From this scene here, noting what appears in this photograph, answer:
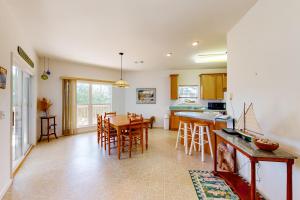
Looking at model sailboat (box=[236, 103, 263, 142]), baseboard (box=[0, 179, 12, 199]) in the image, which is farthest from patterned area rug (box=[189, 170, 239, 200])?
baseboard (box=[0, 179, 12, 199])

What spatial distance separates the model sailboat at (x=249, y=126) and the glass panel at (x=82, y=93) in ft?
16.8

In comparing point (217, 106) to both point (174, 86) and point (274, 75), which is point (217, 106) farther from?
point (274, 75)

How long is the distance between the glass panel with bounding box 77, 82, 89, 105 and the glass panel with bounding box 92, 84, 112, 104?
27 cm

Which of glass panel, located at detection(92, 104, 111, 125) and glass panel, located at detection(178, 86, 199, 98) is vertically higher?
glass panel, located at detection(178, 86, 199, 98)

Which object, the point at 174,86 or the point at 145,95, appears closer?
the point at 174,86

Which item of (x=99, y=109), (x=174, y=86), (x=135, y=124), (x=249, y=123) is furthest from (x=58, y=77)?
(x=249, y=123)

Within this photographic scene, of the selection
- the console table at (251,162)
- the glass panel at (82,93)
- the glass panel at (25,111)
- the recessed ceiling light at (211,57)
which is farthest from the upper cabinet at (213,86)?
the glass panel at (25,111)

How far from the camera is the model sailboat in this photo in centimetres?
178

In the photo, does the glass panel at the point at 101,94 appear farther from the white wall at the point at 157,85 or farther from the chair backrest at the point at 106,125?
the chair backrest at the point at 106,125

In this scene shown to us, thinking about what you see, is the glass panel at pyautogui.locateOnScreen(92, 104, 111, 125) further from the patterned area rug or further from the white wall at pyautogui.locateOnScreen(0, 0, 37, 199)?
the patterned area rug

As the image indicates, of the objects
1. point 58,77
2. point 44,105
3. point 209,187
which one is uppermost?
point 58,77

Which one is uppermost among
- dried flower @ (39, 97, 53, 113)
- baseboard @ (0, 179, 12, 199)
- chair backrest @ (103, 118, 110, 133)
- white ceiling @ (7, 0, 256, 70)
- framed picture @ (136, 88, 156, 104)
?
white ceiling @ (7, 0, 256, 70)

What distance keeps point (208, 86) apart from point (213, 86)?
0.61 feet

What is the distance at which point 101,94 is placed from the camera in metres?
6.04
